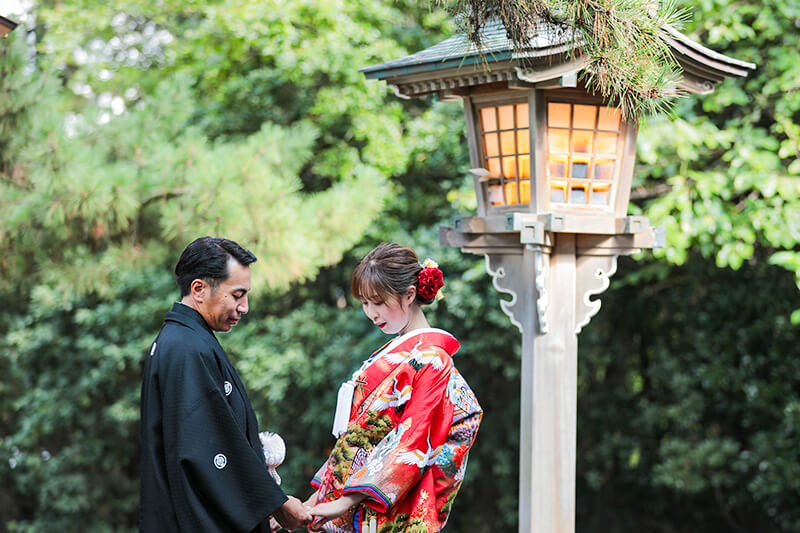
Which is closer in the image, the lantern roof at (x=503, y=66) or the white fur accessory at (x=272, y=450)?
the white fur accessory at (x=272, y=450)

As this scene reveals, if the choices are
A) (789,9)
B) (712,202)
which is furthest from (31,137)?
(789,9)

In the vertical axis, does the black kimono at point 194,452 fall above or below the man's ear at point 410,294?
below

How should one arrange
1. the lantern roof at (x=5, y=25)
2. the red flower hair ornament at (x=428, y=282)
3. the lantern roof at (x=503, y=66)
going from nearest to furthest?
the red flower hair ornament at (x=428, y=282), the lantern roof at (x=5, y=25), the lantern roof at (x=503, y=66)

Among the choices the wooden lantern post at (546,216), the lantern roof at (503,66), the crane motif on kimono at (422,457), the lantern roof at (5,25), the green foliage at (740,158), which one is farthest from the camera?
the green foliage at (740,158)

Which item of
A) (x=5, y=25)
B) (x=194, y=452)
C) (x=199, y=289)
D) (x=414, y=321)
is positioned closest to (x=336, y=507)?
(x=194, y=452)

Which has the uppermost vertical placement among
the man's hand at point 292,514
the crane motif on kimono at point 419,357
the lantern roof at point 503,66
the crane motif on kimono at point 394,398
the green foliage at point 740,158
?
the green foliage at point 740,158

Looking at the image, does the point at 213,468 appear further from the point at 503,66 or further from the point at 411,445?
the point at 503,66

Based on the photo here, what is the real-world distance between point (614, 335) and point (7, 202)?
206 inches

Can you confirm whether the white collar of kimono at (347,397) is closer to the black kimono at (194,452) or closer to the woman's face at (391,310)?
the woman's face at (391,310)

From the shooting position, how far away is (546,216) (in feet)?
9.14

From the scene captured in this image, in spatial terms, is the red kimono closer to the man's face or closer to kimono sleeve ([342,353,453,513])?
kimono sleeve ([342,353,453,513])

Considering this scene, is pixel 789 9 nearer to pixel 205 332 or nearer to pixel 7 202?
pixel 205 332

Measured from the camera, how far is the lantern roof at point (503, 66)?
2514 mm

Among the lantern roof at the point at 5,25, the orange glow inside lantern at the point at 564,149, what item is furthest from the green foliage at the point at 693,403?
the lantern roof at the point at 5,25
